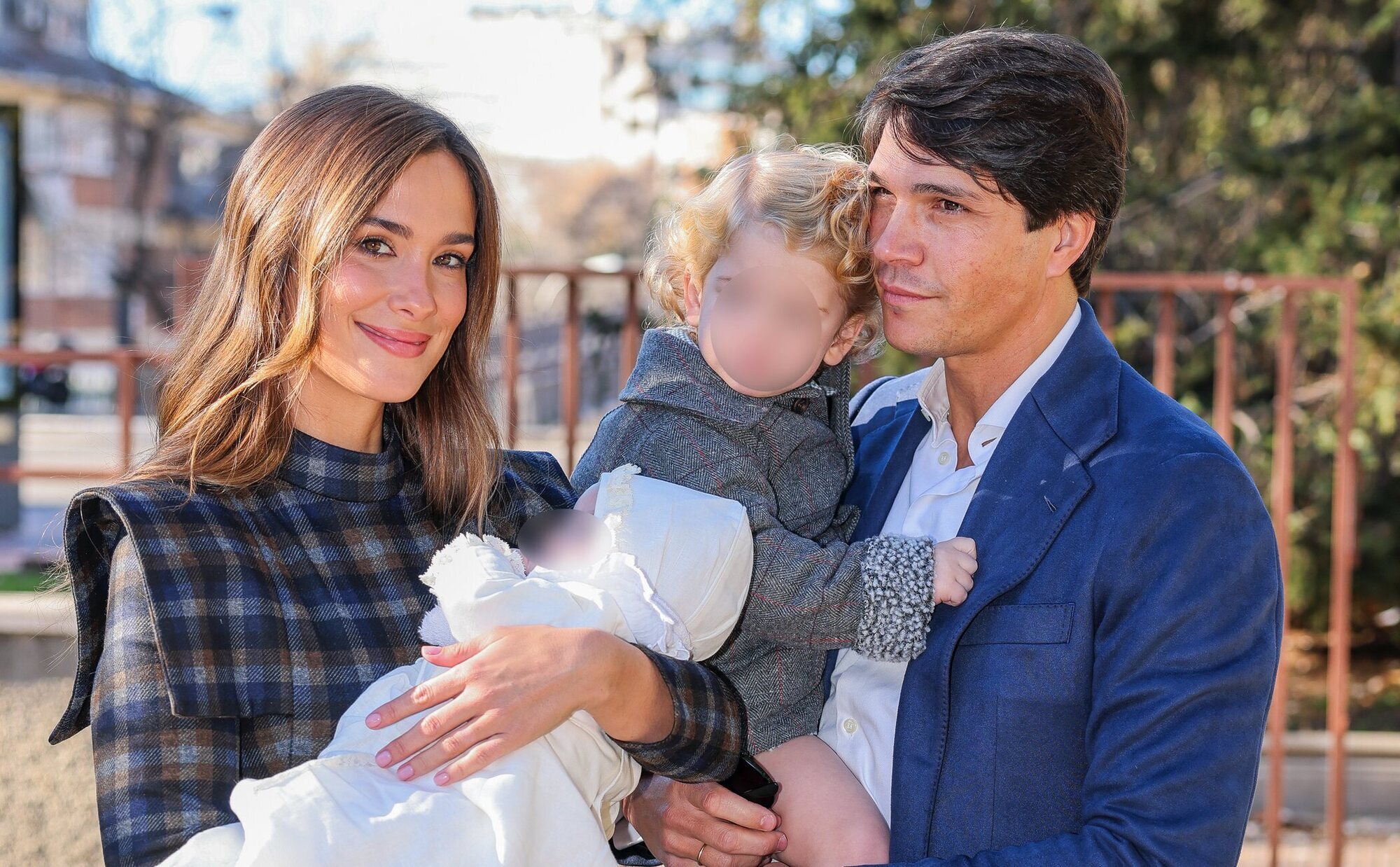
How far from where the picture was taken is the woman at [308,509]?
1.82 m

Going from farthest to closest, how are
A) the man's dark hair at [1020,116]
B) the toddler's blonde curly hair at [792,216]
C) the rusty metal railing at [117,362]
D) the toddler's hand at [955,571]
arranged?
the rusty metal railing at [117,362]
the toddler's blonde curly hair at [792,216]
the man's dark hair at [1020,116]
the toddler's hand at [955,571]

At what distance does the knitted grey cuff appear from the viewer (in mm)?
2092

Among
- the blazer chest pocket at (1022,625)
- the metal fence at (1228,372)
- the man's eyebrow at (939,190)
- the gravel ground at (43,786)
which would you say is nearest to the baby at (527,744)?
the blazer chest pocket at (1022,625)

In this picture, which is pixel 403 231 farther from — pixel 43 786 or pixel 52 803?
pixel 43 786

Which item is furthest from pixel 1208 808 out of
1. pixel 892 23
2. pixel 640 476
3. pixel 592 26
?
pixel 592 26

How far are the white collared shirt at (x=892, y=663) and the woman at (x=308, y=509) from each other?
0.28 meters

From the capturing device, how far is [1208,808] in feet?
6.04

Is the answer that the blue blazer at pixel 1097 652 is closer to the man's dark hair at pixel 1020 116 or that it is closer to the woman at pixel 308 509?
the man's dark hair at pixel 1020 116

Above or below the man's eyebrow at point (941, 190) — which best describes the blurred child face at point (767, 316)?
below

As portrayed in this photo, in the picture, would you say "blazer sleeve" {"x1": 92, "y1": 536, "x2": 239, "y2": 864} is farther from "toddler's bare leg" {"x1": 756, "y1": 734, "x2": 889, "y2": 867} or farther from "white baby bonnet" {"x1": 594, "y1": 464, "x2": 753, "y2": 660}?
"toddler's bare leg" {"x1": 756, "y1": 734, "x2": 889, "y2": 867}

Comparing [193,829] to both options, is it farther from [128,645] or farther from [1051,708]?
[1051,708]

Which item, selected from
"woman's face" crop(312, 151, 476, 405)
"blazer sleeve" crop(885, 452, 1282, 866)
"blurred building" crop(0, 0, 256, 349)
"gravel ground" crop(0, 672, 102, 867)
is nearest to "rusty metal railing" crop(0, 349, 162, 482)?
"gravel ground" crop(0, 672, 102, 867)

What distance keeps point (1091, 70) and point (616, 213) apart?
92.6 ft

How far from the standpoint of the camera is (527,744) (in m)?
1.81
